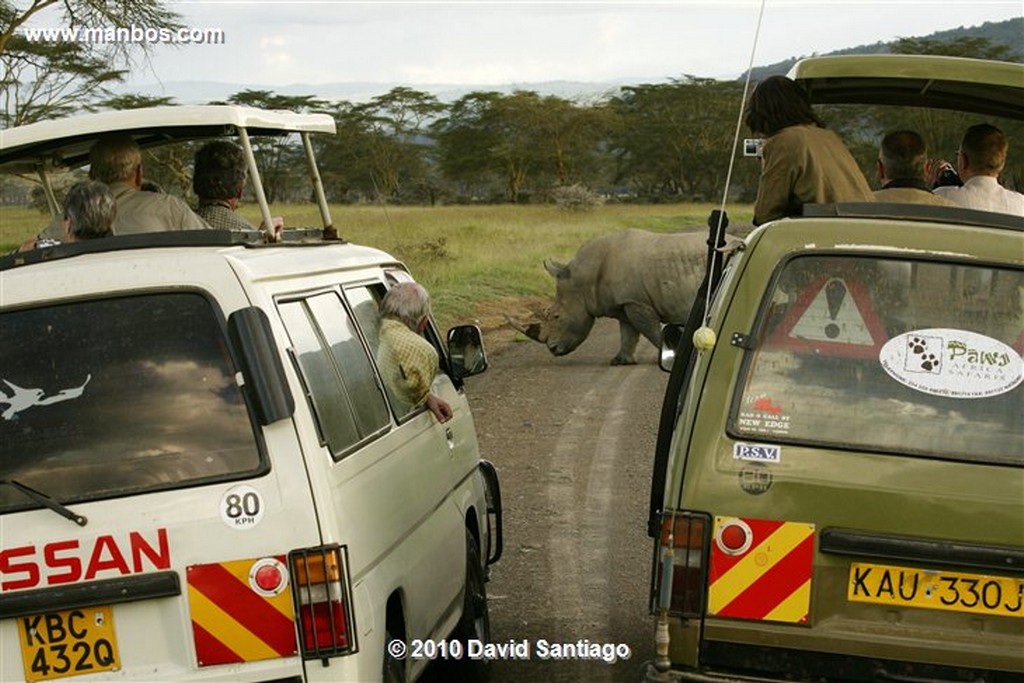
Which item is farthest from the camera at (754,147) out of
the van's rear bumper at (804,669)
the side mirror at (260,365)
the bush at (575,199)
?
the bush at (575,199)

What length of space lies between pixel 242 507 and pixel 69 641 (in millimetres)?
536

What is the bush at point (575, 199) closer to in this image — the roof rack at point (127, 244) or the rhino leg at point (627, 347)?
the rhino leg at point (627, 347)

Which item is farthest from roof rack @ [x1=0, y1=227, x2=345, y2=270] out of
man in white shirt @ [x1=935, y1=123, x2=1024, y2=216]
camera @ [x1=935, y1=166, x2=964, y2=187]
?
camera @ [x1=935, y1=166, x2=964, y2=187]

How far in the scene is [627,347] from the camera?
18094mm

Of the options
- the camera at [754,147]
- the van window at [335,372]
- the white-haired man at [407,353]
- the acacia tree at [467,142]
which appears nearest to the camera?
the van window at [335,372]

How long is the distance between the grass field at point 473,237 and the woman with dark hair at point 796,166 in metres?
12.6

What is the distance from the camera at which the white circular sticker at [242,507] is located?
12.6ft

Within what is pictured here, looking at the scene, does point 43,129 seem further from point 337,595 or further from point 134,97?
point 134,97

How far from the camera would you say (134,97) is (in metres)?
32.5

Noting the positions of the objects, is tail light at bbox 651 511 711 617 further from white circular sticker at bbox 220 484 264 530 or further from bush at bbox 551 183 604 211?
bush at bbox 551 183 604 211

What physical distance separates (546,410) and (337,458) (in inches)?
377

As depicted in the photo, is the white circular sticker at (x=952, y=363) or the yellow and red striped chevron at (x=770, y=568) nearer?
the yellow and red striped chevron at (x=770, y=568)

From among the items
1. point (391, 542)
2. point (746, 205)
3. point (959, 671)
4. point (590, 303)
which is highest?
point (391, 542)

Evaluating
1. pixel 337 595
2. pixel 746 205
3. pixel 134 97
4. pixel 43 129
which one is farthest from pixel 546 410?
pixel 746 205
